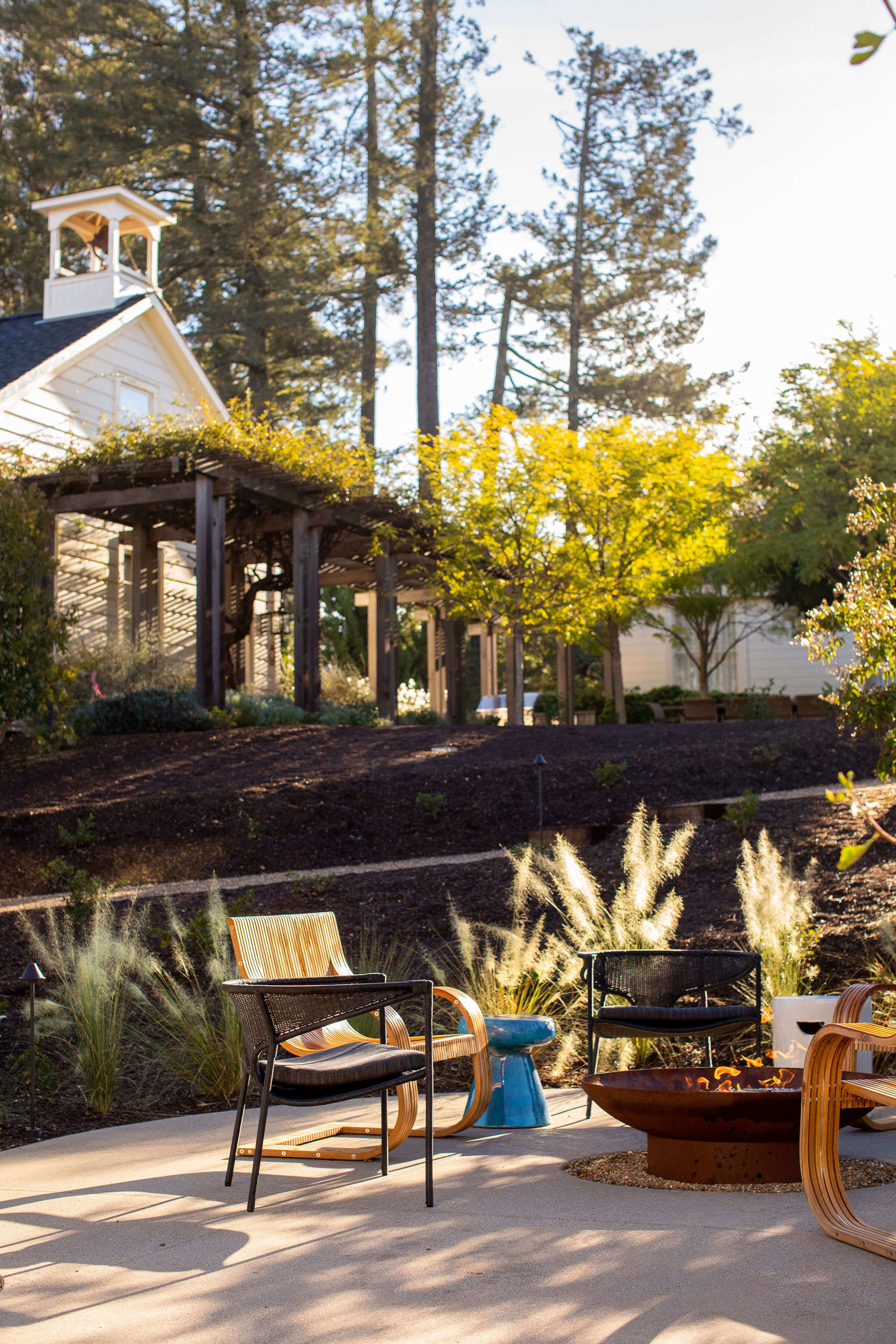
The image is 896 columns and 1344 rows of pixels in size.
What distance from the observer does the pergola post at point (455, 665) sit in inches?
663

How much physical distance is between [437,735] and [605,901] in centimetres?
539

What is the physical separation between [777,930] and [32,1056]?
3.05 metres

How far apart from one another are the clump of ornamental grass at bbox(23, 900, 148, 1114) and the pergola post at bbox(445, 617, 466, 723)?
37.1ft

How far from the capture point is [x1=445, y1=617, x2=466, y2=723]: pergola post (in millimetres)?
16844

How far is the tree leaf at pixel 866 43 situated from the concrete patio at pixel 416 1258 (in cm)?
211

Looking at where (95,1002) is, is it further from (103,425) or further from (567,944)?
(103,425)

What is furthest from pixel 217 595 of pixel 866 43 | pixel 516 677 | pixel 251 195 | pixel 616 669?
pixel 866 43

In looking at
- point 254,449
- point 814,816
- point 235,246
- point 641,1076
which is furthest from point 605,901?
point 235,246

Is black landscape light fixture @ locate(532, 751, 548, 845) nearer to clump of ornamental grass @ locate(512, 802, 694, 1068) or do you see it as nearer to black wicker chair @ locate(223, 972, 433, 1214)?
clump of ornamental grass @ locate(512, 802, 694, 1068)

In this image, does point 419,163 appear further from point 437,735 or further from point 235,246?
point 437,735

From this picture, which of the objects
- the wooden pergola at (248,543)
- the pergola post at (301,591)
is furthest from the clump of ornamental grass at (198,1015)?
the pergola post at (301,591)

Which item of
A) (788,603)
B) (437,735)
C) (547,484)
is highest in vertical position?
(547,484)

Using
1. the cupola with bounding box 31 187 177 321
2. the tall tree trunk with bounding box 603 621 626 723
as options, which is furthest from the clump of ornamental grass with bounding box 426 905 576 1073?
the cupola with bounding box 31 187 177 321

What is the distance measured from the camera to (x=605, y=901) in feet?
22.2
